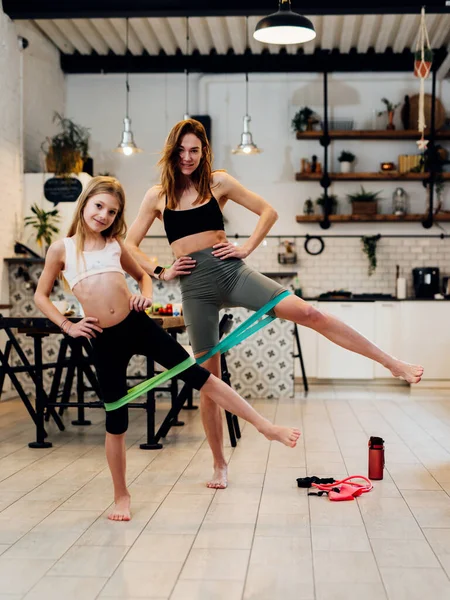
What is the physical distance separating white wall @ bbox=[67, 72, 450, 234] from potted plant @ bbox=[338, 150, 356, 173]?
0.64 feet

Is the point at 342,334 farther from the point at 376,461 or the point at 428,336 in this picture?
the point at 428,336

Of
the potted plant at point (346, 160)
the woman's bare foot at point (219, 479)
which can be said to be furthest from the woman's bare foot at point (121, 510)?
the potted plant at point (346, 160)

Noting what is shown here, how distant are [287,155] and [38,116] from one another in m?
3.05

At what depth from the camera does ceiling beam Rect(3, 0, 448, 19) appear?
705cm

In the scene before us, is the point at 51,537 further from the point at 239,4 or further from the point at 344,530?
the point at 239,4

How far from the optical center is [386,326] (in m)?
8.38

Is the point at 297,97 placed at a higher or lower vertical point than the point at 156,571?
higher

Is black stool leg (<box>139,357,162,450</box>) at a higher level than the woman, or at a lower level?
lower

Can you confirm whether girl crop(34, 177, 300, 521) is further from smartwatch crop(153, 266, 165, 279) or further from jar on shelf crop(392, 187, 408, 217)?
jar on shelf crop(392, 187, 408, 217)

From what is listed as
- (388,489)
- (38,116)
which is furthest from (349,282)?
(388,489)

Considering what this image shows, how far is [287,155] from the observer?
9414mm

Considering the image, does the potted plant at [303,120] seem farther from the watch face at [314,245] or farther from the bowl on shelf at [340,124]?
the watch face at [314,245]

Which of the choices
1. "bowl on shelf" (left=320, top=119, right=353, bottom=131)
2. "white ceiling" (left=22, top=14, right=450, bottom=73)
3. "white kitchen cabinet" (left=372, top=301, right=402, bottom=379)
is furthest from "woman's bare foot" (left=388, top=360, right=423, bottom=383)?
"bowl on shelf" (left=320, top=119, right=353, bottom=131)

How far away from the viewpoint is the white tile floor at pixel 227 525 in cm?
236
